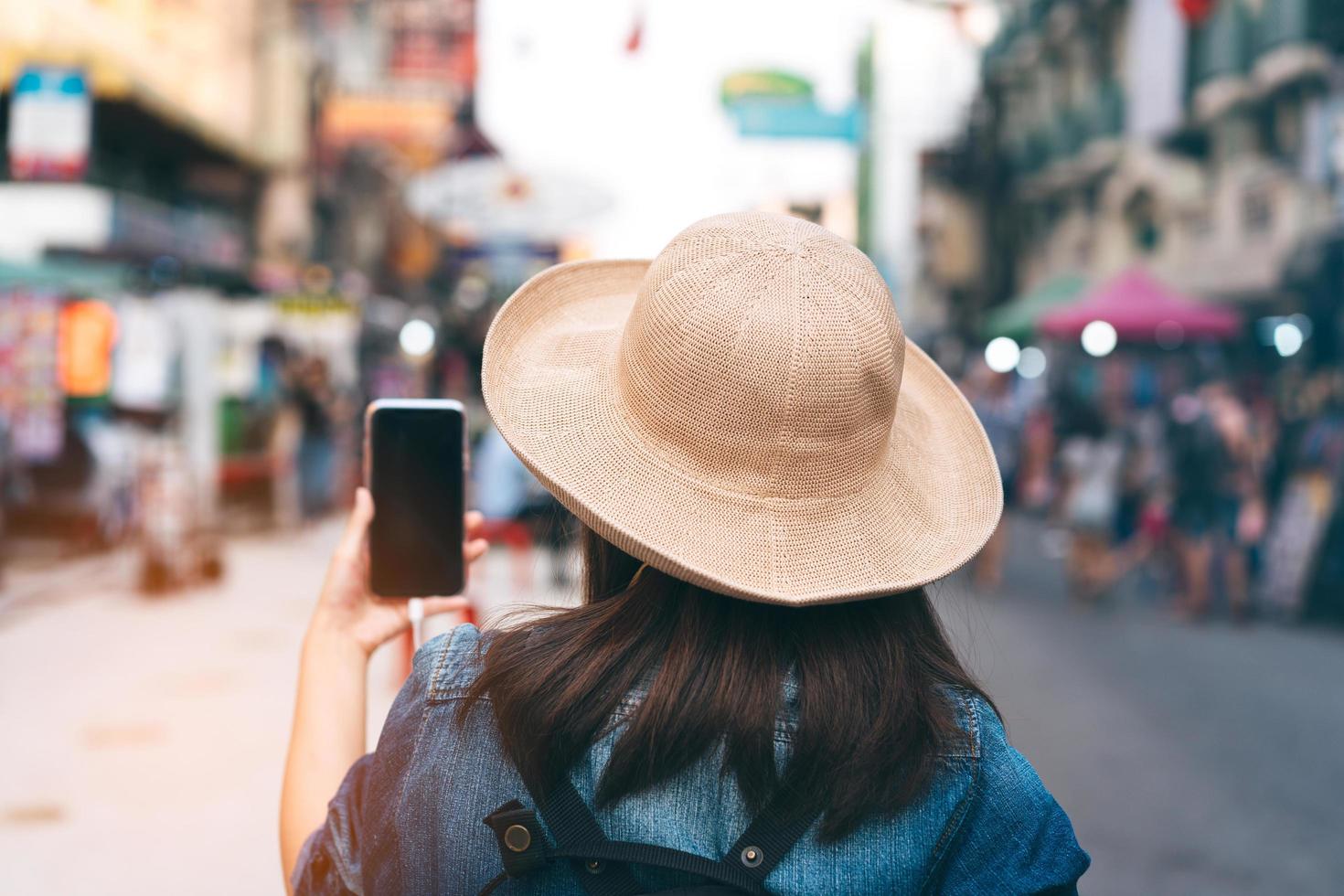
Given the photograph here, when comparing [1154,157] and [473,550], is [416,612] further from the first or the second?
[1154,157]

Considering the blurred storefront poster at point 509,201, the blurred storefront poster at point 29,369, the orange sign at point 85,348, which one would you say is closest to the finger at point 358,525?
the blurred storefront poster at point 29,369

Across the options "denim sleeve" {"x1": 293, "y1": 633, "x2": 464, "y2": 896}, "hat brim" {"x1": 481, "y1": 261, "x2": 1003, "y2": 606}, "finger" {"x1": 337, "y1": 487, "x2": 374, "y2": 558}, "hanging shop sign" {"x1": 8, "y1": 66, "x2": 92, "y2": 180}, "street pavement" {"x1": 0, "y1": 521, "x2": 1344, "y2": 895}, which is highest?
"hanging shop sign" {"x1": 8, "y1": 66, "x2": 92, "y2": 180}

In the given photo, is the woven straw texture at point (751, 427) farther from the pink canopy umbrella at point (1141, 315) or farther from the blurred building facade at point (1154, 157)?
the pink canopy umbrella at point (1141, 315)

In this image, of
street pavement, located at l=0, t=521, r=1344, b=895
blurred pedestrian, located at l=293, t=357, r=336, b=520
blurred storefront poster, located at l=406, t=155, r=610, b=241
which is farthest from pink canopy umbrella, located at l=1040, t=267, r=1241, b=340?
blurred pedestrian, located at l=293, t=357, r=336, b=520

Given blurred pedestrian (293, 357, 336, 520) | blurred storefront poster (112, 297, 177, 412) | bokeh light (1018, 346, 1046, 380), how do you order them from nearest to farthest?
blurred storefront poster (112, 297, 177, 412) < blurred pedestrian (293, 357, 336, 520) < bokeh light (1018, 346, 1046, 380)

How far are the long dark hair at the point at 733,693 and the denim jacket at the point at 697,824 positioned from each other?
0.02 metres

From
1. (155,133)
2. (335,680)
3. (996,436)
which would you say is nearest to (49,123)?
(155,133)

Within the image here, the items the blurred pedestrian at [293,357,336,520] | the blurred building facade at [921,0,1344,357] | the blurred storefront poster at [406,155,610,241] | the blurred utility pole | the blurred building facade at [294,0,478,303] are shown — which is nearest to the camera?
the blurred storefront poster at [406,155,610,241]

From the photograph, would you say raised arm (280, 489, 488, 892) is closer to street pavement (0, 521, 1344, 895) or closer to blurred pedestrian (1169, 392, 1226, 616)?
street pavement (0, 521, 1344, 895)

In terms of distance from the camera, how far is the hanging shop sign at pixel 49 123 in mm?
10523

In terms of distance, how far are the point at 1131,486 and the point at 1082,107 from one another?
54.8 feet

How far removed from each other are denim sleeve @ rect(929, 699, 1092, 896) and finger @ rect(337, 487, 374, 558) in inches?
35.8

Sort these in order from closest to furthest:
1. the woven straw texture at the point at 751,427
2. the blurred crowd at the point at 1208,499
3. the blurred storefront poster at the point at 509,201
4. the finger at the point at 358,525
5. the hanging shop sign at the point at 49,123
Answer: the woven straw texture at the point at 751,427, the finger at the point at 358,525, the blurred crowd at the point at 1208,499, the hanging shop sign at the point at 49,123, the blurred storefront poster at the point at 509,201

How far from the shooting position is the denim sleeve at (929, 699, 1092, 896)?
1228 mm
